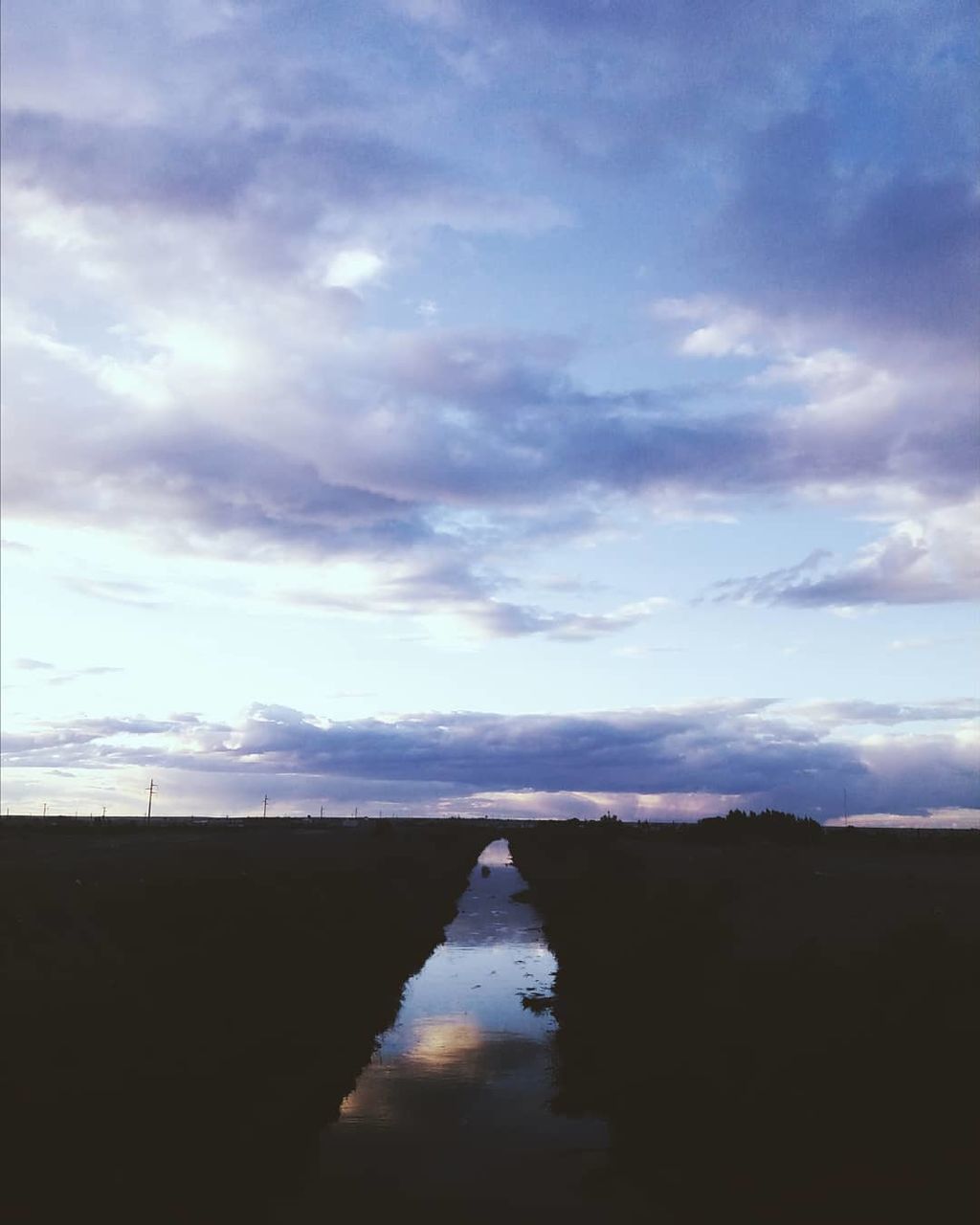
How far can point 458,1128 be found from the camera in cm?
2102

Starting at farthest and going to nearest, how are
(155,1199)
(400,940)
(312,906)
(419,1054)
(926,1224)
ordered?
(400,940) < (312,906) < (419,1054) < (155,1199) < (926,1224)

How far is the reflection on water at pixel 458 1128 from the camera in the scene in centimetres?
1716

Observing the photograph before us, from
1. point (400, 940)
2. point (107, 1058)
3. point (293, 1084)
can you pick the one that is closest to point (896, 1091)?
point (293, 1084)

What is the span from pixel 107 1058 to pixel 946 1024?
16.8 m

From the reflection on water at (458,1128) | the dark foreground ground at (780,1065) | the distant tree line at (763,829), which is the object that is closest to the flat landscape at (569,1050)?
the dark foreground ground at (780,1065)

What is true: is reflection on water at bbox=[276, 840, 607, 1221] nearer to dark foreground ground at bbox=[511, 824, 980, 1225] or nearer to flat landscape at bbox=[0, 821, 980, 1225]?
flat landscape at bbox=[0, 821, 980, 1225]

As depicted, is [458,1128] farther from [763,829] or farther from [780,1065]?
[763,829]

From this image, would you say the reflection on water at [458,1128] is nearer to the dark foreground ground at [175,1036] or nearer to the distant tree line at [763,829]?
the dark foreground ground at [175,1036]

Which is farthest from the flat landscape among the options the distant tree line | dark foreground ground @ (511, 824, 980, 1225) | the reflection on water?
the distant tree line

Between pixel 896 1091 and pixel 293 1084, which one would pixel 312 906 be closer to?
pixel 293 1084

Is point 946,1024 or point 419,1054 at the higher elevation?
point 946,1024

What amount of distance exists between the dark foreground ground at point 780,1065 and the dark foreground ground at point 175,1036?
21.2ft

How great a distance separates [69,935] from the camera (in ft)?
94.4

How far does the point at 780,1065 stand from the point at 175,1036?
43.0ft
